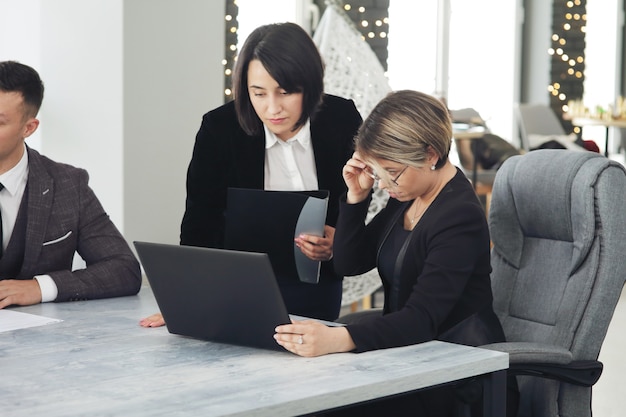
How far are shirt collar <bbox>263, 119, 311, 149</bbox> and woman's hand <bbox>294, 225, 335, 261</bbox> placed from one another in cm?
24

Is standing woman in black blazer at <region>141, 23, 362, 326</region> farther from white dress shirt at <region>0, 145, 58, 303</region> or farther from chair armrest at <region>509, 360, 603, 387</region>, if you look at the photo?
chair armrest at <region>509, 360, 603, 387</region>

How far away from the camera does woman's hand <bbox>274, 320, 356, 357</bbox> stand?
5.33 feet

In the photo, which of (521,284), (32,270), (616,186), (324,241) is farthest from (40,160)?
(616,186)

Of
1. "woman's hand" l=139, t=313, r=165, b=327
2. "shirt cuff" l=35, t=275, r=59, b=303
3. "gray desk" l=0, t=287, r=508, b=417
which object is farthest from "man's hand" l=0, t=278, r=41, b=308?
"woman's hand" l=139, t=313, r=165, b=327

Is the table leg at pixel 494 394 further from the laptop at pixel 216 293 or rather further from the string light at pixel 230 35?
the string light at pixel 230 35

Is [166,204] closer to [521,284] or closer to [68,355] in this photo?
[521,284]

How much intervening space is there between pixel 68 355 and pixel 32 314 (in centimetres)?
38

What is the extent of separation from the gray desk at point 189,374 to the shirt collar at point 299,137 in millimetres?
630

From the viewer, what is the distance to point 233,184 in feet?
7.62

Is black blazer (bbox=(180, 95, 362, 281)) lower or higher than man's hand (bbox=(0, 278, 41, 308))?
higher

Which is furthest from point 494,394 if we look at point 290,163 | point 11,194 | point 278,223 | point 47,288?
point 11,194

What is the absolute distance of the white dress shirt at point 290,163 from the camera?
2.33m

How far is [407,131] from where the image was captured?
1.89 meters

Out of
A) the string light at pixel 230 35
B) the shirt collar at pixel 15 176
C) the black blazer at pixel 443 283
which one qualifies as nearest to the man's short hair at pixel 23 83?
the shirt collar at pixel 15 176
